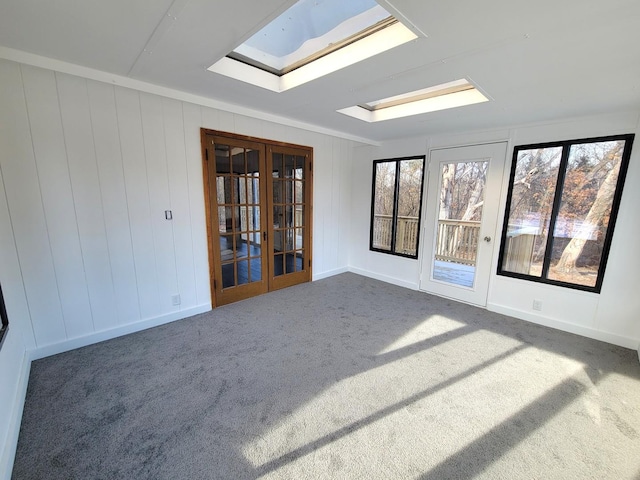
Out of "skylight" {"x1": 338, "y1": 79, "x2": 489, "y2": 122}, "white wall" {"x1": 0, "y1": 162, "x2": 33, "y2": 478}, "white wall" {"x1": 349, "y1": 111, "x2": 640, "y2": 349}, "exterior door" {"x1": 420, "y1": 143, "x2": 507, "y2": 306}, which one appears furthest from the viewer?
"exterior door" {"x1": 420, "y1": 143, "x2": 507, "y2": 306}

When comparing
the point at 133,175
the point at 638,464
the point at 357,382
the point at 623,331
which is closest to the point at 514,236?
the point at 623,331

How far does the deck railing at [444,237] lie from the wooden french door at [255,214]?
131cm

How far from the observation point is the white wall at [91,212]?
2.09 metres

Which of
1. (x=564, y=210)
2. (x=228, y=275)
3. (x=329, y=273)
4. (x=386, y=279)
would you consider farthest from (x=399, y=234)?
(x=228, y=275)

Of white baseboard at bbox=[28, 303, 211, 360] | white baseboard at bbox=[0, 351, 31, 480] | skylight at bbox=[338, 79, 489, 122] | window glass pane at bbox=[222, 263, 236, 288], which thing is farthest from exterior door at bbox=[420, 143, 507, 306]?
white baseboard at bbox=[0, 351, 31, 480]

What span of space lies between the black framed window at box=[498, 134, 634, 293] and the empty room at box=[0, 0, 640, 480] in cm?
2

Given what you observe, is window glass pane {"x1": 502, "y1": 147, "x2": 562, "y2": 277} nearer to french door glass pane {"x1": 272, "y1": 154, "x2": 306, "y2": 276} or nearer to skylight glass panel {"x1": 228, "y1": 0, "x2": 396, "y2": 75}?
skylight glass panel {"x1": 228, "y1": 0, "x2": 396, "y2": 75}

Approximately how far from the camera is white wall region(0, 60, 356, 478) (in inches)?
82.1

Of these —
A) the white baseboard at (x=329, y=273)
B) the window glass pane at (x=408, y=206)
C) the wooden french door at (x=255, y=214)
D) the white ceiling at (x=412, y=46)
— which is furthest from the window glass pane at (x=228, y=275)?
the window glass pane at (x=408, y=206)

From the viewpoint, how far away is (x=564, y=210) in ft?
9.86

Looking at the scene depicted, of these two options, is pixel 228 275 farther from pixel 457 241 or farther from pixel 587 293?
pixel 587 293

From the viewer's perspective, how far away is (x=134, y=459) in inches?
58.4

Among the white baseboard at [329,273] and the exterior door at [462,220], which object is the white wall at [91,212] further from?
the exterior door at [462,220]

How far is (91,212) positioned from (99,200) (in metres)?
0.12
